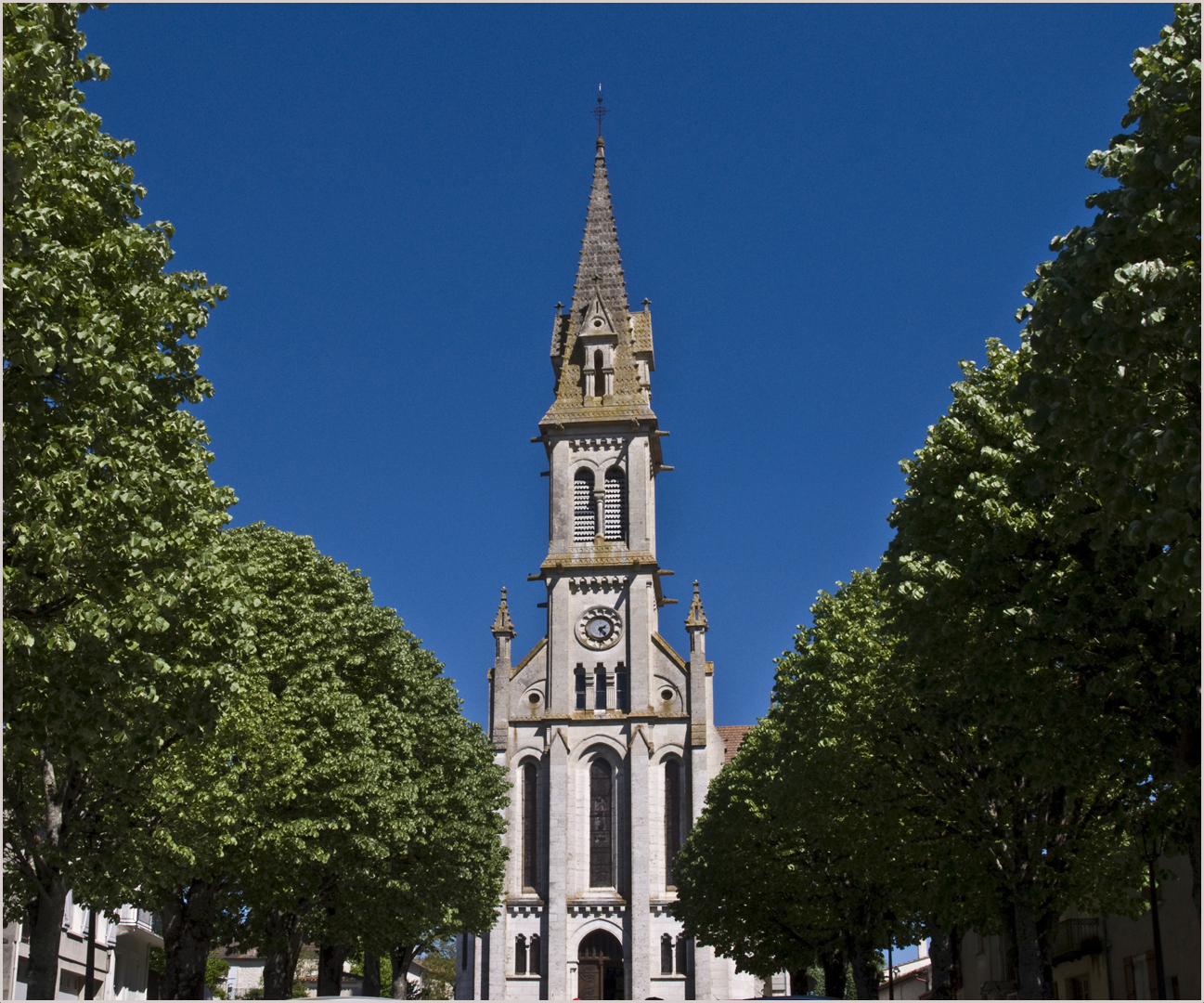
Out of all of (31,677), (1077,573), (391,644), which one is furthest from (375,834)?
(1077,573)

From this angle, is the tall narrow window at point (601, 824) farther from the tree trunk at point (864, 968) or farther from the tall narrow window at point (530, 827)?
the tree trunk at point (864, 968)

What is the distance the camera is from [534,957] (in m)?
72.2

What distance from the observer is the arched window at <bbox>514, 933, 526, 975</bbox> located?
71.9 metres

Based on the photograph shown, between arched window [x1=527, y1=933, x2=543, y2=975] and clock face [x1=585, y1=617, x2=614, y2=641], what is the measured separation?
1679cm

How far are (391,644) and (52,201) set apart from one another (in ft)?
71.2

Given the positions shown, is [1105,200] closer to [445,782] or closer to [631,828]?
[445,782]

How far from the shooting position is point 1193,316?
44.6 ft

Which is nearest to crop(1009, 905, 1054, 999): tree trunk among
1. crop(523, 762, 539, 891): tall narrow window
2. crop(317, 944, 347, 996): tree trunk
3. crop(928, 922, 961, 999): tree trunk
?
crop(928, 922, 961, 999): tree trunk

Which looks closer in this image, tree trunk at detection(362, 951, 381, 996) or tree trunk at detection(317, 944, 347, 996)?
tree trunk at detection(317, 944, 347, 996)

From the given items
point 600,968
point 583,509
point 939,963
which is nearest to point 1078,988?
point 939,963

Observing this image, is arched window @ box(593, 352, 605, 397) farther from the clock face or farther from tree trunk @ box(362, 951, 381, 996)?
tree trunk @ box(362, 951, 381, 996)

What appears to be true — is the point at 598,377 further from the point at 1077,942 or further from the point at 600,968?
the point at 1077,942

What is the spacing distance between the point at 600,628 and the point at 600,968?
A: 733 inches

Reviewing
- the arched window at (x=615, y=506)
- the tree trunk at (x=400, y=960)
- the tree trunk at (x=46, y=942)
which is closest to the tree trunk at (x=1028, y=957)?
the tree trunk at (x=46, y=942)
